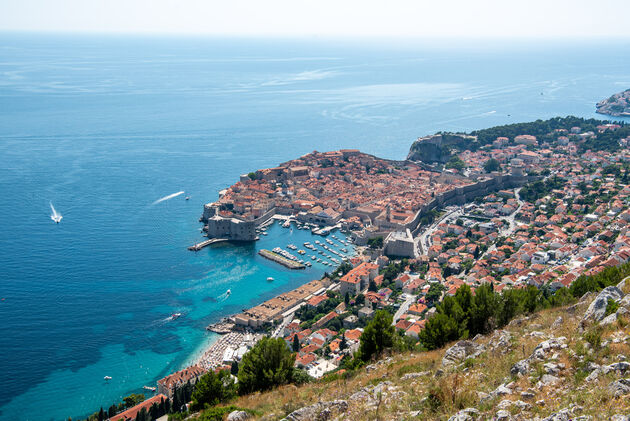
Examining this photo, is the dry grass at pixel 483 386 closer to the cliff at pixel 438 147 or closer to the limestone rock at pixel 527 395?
the limestone rock at pixel 527 395

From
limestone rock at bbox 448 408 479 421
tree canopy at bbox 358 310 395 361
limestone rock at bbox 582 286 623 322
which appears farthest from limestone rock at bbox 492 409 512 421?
tree canopy at bbox 358 310 395 361

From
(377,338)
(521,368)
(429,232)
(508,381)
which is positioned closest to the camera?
(508,381)

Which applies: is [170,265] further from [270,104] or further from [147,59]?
[147,59]

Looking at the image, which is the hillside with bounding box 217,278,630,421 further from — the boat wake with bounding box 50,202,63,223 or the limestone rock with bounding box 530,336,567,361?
the boat wake with bounding box 50,202,63,223

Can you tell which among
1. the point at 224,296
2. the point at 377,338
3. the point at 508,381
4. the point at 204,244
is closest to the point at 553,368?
the point at 508,381

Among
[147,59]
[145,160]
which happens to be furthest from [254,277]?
[147,59]

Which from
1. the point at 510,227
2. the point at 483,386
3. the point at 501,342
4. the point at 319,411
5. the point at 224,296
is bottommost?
the point at 224,296

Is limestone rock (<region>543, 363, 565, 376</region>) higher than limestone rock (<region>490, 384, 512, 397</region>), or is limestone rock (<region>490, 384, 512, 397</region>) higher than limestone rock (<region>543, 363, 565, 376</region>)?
limestone rock (<region>543, 363, 565, 376</region>)

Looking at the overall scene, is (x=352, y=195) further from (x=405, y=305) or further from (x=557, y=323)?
(x=557, y=323)

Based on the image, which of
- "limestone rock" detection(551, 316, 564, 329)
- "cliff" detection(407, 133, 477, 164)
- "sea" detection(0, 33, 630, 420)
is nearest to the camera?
"limestone rock" detection(551, 316, 564, 329)
